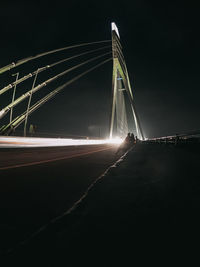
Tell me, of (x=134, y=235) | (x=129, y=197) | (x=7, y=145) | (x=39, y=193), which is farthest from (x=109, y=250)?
(x=7, y=145)

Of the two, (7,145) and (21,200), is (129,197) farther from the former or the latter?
(7,145)

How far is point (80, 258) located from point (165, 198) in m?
1.95

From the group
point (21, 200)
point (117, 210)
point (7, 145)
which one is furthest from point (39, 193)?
point (7, 145)

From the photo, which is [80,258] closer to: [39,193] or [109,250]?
[109,250]

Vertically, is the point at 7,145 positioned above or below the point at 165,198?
above

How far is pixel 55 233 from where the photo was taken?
5.87 feet

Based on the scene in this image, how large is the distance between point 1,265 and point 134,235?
1.12 m

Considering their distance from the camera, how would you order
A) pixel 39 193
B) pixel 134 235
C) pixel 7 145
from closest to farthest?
pixel 134 235 → pixel 39 193 → pixel 7 145

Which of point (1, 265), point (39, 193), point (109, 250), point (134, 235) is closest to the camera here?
point (1, 265)

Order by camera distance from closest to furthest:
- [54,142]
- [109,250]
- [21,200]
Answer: [109,250]
[21,200]
[54,142]

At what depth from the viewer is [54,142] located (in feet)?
72.6

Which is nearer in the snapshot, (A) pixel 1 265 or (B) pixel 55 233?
(A) pixel 1 265

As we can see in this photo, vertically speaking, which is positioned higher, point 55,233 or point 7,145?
point 7,145

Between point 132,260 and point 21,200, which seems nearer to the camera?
point 132,260
